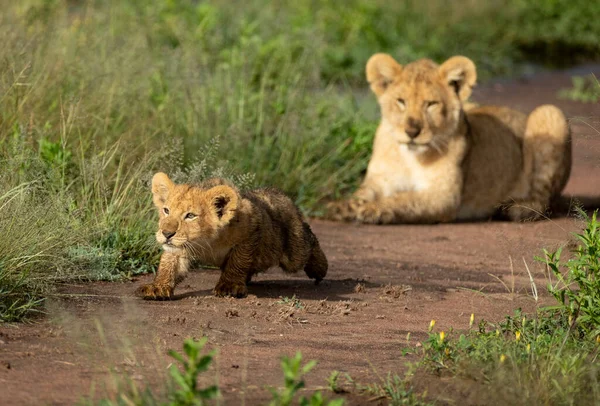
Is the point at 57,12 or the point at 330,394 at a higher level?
the point at 57,12

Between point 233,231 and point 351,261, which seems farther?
point 351,261

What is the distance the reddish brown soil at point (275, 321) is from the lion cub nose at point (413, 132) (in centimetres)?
147

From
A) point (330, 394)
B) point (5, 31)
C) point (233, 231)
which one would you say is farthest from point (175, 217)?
point (5, 31)

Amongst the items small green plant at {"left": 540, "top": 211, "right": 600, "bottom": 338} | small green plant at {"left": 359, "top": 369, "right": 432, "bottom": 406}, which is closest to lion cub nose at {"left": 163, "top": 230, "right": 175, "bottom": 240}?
small green plant at {"left": 359, "top": 369, "right": 432, "bottom": 406}

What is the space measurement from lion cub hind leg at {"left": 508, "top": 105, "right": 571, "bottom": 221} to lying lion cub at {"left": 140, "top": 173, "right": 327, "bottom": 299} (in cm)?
502

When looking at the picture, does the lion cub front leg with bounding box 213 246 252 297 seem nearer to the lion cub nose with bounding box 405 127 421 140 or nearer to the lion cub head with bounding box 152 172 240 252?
the lion cub head with bounding box 152 172 240 252

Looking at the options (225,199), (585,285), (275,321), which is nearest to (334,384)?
(275,321)

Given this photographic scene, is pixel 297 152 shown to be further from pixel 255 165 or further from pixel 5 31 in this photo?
pixel 5 31

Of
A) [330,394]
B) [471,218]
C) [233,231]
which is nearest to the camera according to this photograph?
[330,394]

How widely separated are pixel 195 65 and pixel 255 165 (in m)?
1.05

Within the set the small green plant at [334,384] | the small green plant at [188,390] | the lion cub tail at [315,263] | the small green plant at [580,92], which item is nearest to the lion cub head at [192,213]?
the lion cub tail at [315,263]

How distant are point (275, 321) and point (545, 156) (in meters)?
5.89

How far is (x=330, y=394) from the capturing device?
5008 millimetres

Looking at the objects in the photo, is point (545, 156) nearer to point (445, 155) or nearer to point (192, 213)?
point (445, 155)
